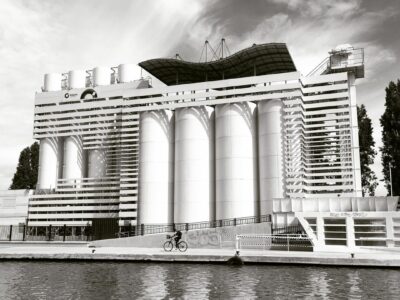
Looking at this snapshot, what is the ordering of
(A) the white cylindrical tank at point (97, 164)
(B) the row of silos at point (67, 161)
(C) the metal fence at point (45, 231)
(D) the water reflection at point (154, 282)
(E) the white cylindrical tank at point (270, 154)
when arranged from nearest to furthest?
1. (D) the water reflection at point (154, 282)
2. (E) the white cylindrical tank at point (270, 154)
3. (C) the metal fence at point (45, 231)
4. (A) the white cylindrical tank at point (97, 164)
5. (B) the row of silos at point (67, 161)

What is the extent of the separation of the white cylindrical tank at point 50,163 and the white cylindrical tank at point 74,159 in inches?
78.0

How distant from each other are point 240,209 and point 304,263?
1064 inches

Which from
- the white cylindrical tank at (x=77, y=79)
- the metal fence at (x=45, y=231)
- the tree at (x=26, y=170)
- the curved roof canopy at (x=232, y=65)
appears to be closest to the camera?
the curved roof canopy at (x=232, y=65)

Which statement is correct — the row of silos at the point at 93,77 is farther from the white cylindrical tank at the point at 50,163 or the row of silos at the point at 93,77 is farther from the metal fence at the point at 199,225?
the metal fence at the point at 199,225

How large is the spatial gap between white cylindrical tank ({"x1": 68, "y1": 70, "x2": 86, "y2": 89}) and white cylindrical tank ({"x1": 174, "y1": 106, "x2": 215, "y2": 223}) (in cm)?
2525

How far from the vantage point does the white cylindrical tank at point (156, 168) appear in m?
56.4

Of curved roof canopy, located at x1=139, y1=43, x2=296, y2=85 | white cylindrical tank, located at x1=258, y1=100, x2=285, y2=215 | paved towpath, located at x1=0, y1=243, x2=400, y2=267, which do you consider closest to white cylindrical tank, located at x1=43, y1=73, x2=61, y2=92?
curved roof canopy, located at x1=139, y1=43, x2=296, y2=85

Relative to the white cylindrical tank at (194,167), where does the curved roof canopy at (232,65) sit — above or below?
above

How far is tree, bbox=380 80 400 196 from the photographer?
56.0 m

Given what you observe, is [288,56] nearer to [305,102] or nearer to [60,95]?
[305,102]

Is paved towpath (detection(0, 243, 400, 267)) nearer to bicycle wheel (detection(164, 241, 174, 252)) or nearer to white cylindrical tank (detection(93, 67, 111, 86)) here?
bicycle wheel (detection(164, 241, 174, 252))

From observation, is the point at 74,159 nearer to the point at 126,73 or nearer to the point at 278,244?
the point at 126,73

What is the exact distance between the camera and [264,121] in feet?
174

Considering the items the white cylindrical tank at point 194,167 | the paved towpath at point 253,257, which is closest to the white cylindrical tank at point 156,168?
the white cylindrical tank at point 194,167
